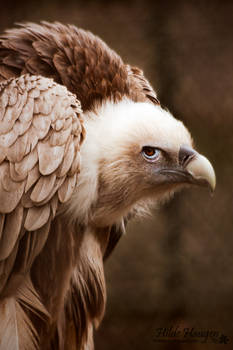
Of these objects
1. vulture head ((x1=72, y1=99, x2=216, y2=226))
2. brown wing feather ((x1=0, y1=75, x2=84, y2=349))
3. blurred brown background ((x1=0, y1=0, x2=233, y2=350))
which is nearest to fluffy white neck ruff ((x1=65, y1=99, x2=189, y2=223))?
vulture head ((x1=72, y1=99, x2=216, y2=226))

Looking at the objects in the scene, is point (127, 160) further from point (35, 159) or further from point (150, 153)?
point (35, 159)

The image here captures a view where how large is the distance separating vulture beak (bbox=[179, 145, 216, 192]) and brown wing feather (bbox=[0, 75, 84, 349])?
1.03 ft

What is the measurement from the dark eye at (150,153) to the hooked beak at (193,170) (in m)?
0.05

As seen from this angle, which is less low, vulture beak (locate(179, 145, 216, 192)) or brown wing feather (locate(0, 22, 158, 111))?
brown wing feather (locate(0, 22, 158, 111))

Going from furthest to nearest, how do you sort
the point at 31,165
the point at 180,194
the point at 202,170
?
the point at 180,194 < the point at 202,170 < the point at 31,165

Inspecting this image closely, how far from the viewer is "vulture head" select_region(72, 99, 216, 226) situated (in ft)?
5.57

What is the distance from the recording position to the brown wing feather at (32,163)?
1.55m

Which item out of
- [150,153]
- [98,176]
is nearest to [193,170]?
[150,153]

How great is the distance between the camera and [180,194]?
8.67 feet

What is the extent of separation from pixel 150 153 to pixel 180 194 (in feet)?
2.99

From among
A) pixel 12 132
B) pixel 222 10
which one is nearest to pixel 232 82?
pixel 222 10

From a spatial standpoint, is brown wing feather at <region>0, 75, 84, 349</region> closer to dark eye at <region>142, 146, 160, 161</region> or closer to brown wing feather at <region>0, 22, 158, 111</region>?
brown wing feather at <region>0, 22, 158, 111</region>

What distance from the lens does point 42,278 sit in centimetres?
173

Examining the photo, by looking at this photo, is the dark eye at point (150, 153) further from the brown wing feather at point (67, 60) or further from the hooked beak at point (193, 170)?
the brown wing feather at point (67, 60)
